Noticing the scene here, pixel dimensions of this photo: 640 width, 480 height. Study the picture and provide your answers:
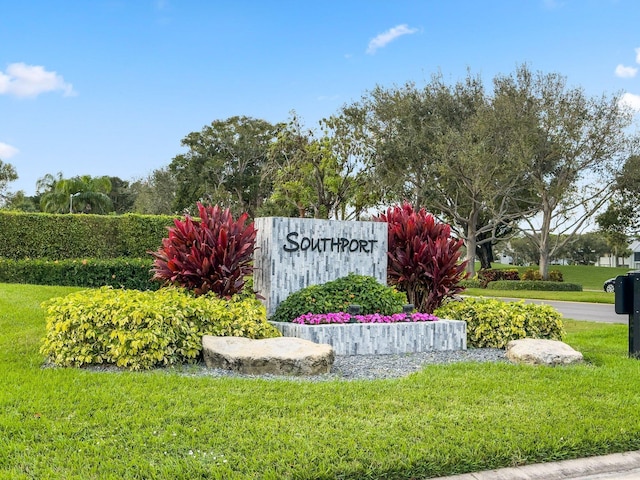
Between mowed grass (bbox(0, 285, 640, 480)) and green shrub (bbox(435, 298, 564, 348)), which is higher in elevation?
green shrub (bbox(435, 298, 564, 348))

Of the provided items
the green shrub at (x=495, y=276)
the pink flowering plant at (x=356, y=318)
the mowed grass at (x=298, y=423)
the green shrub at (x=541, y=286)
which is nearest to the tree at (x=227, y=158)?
the green shrub at (x=495, y=276)

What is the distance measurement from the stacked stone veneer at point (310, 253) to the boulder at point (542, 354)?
288 cm

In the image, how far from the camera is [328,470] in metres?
4.11

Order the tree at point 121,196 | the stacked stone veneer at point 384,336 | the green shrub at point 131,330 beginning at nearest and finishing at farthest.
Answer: the green shrub at point 131,330 → the stacked stone veneer at point 384,336 → the tree at point 121,196

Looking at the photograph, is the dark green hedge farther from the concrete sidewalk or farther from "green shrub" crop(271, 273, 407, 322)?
the concrete sidewalk

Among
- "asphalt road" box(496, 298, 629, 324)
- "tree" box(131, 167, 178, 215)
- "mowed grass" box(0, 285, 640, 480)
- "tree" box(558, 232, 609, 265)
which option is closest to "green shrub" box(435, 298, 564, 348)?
"mowed grass" box(0, 285, 640, 480)

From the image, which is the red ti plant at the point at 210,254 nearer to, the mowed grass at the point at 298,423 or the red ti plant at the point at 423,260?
the mowed grass at the point at 298,423

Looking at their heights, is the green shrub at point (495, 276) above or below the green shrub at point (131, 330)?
above

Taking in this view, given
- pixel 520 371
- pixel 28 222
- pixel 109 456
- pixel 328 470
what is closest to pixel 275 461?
pixel 328 470

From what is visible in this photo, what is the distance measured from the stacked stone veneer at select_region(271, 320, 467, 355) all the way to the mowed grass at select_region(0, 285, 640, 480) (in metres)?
1.75

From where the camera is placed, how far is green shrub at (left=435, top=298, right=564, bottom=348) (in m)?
9.20

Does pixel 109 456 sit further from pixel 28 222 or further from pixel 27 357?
pixel 28 222

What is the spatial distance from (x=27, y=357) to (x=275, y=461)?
4.34 meters

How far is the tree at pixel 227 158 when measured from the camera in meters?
48.7
